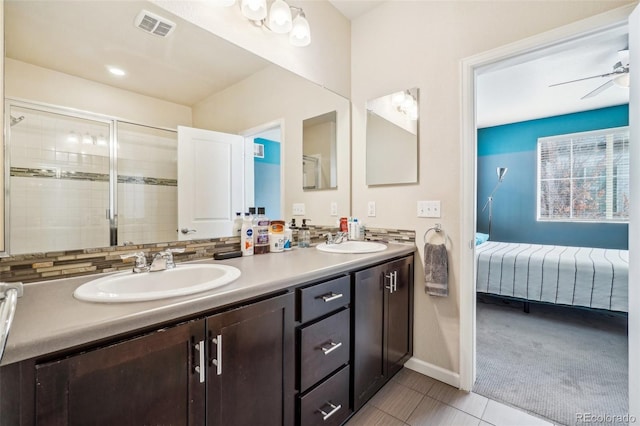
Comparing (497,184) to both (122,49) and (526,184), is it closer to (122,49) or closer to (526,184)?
(526,184)

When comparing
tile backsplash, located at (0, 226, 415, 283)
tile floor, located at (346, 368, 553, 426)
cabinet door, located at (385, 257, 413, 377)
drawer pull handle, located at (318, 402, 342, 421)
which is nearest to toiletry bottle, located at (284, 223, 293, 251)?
tile backsplash, located at (0, 226, 415, 283)

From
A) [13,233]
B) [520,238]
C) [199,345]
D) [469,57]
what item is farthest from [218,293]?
[520,238]

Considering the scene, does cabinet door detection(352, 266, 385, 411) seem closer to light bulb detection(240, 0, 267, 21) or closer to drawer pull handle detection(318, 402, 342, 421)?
drawer pull handle detection(318, 402, 342, 421)

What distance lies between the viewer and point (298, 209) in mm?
2023

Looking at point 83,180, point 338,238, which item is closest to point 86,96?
point 83,180

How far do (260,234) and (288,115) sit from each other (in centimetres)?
85

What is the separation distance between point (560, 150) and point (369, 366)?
484 centimetres

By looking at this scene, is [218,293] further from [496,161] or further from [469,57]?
[496,161]

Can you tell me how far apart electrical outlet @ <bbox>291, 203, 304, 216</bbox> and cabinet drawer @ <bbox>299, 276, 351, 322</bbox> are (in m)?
0.76

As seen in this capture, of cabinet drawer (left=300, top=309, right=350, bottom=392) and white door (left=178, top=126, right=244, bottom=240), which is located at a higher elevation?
white door (left=178, top=126, right=244, bottom=240)

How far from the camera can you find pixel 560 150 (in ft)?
14.4

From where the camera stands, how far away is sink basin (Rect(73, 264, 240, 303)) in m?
0.81

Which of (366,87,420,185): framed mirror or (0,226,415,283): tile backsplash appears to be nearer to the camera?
(0,226,415,283): tile backsplash

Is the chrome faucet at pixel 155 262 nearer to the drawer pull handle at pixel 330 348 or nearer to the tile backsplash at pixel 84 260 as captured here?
the tile backsplash at pixel 84 260
